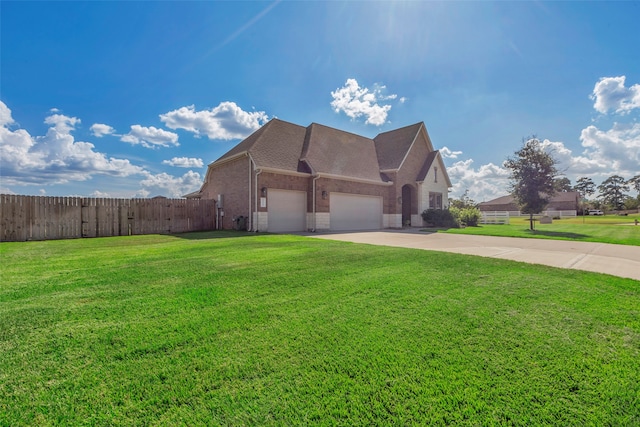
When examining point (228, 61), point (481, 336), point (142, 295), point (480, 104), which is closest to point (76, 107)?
point (228, 61)

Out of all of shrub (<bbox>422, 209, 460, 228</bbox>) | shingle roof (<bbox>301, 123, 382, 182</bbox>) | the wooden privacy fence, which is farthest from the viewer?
shrub (<bbox>422, 209, 460, 228</bbox>)

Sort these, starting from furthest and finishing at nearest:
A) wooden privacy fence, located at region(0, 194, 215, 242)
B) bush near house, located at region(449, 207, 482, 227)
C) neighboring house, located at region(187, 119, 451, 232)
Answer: bush near house, located at region(449, 207, 482, 227), neighboring house, located at region(187, 119, 451, 232), wooden privacy fence, located at region(0, 194, 215, 242)

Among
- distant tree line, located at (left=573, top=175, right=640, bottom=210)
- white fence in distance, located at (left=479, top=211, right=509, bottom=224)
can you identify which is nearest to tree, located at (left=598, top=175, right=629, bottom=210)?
distant tree line, located at (left=573, top=175, right=640, bottom=210)

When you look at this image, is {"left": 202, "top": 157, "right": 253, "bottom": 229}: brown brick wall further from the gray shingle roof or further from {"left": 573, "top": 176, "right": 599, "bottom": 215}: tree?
{"left": 573, "top": 176, "right": 599, "bottom": 215}: tree

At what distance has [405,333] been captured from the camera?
251 centimetres

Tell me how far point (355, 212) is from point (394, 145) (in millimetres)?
7584

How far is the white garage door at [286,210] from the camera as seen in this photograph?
14305 mm

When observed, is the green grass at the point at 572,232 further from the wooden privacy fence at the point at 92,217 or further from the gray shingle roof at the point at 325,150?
the wooden privacy fence at the point at 92,217

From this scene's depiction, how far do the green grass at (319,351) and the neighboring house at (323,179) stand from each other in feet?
34.2

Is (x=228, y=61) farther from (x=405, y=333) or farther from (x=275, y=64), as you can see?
(x=405, y=333)

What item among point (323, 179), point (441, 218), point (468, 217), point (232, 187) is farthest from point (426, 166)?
point (232, 187)

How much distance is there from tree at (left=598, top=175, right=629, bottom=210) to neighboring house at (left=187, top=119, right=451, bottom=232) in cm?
7650

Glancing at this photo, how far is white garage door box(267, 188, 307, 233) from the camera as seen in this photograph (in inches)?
563

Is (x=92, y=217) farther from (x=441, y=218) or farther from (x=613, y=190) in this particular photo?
(x=613, y=190)
